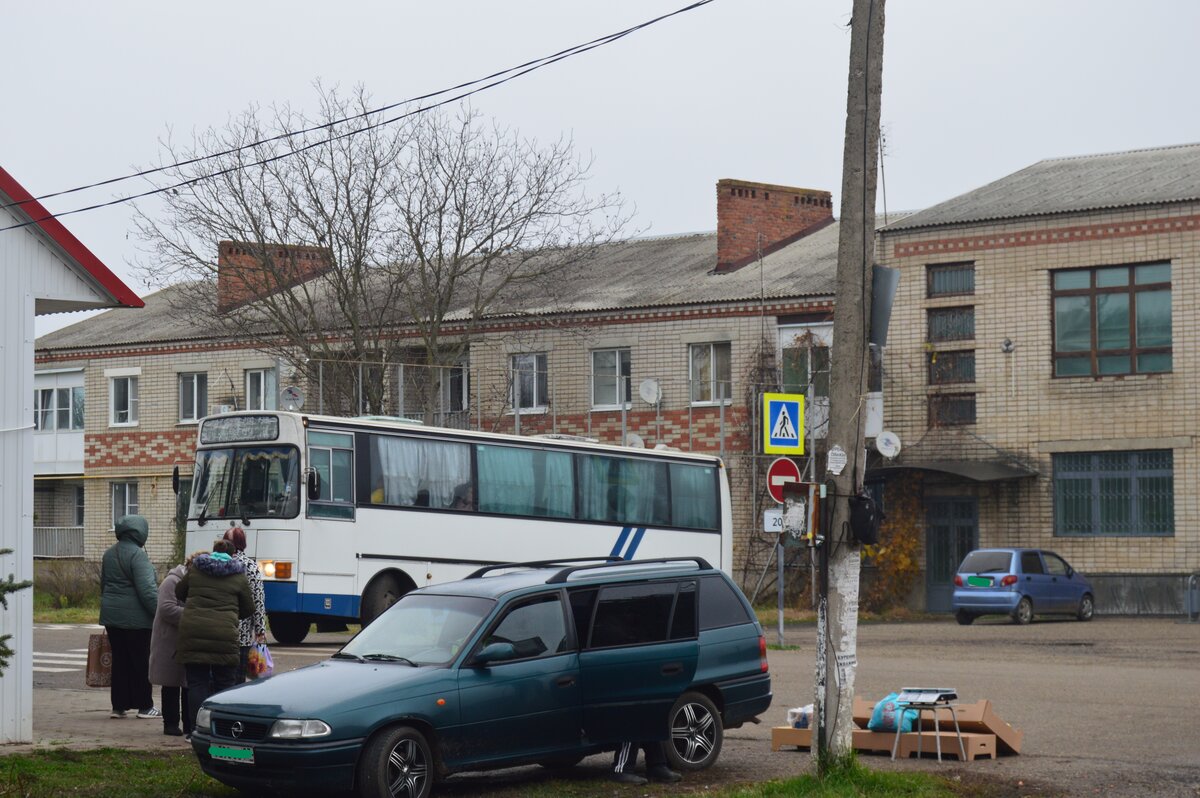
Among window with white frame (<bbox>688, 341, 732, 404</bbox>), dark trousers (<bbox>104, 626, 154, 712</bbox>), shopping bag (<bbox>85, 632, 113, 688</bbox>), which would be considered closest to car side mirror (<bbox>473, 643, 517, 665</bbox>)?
dark trousers (<bbox>104, 626, 154, 712</bbox>)

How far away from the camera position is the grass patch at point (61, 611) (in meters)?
35.4

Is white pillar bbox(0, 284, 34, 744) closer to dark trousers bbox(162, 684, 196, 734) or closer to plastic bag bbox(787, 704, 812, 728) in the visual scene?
dark trousers bbox(162, 684, 196, 734)

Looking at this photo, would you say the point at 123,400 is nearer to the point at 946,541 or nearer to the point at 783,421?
the point at 946,541

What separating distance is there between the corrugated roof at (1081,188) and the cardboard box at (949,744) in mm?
23931

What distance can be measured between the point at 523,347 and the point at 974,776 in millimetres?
31977

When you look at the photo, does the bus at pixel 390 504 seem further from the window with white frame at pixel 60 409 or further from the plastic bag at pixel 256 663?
the window with white frame at pixel 60 409

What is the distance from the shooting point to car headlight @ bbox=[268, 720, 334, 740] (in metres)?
10.7

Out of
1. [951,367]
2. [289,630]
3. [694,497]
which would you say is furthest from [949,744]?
[951,367]

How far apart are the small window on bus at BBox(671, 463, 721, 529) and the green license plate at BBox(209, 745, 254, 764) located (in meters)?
18.1

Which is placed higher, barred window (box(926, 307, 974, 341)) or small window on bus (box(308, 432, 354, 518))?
barred window (box(926, 307, 974, 341))

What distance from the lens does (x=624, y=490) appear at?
92.3 ft

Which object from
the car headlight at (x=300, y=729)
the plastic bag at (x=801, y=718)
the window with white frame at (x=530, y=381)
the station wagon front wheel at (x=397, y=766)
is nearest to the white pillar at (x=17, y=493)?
the car headlight at (x=300, y=729)

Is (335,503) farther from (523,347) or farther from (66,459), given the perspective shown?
(66,459)

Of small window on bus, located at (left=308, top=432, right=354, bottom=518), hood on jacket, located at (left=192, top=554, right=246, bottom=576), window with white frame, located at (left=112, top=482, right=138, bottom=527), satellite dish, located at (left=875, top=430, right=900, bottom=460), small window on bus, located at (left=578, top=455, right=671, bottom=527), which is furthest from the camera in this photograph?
window with white frame, located at (left=112, top=482, right=138, bottom=527)
